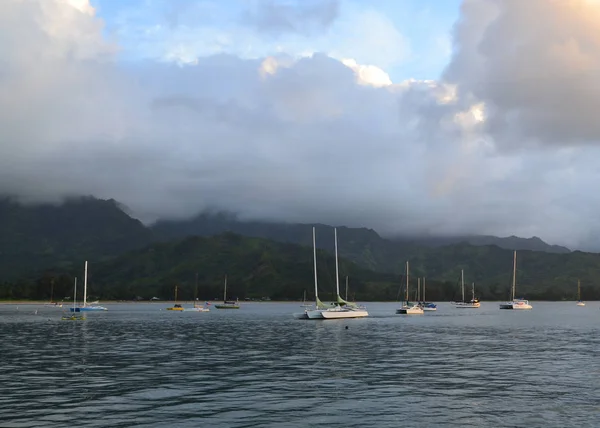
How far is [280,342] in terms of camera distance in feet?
360

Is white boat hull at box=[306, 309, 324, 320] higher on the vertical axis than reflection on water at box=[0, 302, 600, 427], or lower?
lower

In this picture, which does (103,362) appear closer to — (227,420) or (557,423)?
(227,420)

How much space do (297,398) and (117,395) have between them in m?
14.5

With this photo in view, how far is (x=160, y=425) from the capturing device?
39938mm

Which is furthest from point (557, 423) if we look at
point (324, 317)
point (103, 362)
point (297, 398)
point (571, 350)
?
point (324, 317)

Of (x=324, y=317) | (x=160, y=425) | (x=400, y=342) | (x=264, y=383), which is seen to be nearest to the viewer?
(x=160, y=425)

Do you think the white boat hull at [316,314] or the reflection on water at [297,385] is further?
the white boat hull at [316,314]

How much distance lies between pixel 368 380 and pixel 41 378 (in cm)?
3151

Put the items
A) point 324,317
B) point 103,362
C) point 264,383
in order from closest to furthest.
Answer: point 264,383 < point 103,362 < point 324,317

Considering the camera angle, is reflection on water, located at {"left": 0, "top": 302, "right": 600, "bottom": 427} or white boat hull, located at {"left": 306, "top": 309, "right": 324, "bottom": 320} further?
white boat hull, located at {"left": 306, "top": 309, "right": 324, "bottom": 320}

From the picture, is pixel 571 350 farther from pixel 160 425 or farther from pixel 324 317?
pixel 324 317

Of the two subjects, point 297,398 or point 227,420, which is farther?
point 297,398

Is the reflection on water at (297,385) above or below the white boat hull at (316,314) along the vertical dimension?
above

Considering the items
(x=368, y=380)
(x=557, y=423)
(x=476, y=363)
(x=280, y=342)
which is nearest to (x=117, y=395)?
(x=368, y=380)
